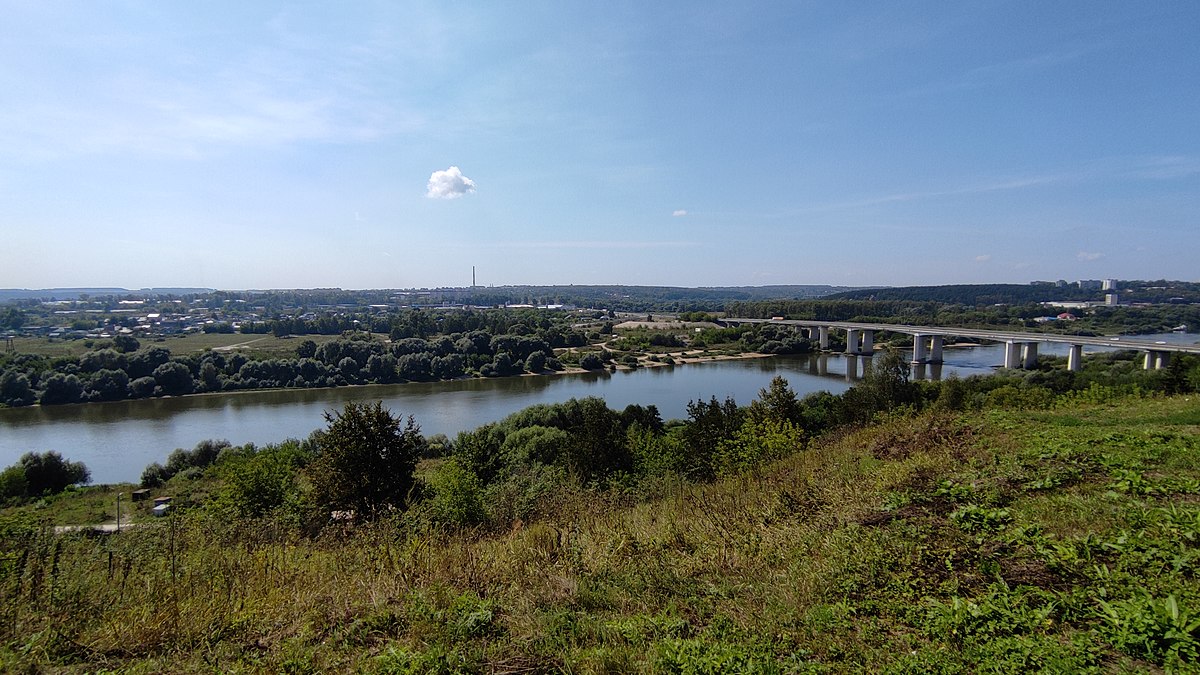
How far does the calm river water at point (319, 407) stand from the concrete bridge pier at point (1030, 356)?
8.88 feet

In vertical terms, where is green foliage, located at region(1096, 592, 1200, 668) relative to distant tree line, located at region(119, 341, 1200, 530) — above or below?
above

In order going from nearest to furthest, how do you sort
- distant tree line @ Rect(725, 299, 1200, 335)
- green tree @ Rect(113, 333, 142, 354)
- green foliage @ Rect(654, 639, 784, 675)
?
green foliage @ Rect(654, 639, 784, 675)
green tree @ Rect(113, 333, 142, 354)
distant tree line @ Rect(725, 299, 1200, 335)

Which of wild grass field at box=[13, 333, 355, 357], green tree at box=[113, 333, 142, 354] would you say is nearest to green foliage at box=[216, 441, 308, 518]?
wild grass field at box=[13, 333, 355, 357]

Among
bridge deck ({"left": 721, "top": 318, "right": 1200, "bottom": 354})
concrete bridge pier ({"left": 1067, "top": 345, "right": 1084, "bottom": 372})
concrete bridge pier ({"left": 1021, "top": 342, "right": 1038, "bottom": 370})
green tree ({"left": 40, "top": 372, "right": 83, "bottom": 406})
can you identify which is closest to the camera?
bridge deck ({"left": 721, "top": 318, "right": 1200, "bottom": 354})

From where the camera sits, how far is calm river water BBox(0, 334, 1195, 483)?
25344 millimetres

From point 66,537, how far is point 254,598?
2133 millimetres

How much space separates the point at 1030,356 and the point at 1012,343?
1.71 metres

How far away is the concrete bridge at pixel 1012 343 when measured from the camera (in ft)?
108

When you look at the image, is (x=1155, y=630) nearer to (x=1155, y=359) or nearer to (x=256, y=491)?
(x=256, y=491)

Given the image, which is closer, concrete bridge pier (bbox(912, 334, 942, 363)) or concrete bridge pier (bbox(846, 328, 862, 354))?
concrete bridge pier (bbox(912, 334, 942, 363))

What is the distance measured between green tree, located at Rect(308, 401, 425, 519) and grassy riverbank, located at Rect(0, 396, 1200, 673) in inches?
195

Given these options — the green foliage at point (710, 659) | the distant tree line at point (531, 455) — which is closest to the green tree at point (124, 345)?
the distant tree line at point (531, 455)

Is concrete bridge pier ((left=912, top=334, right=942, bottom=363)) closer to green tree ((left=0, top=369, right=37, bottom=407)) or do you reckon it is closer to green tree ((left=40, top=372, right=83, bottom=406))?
green tree ((left=40, top=372, right=83, bottom=406))

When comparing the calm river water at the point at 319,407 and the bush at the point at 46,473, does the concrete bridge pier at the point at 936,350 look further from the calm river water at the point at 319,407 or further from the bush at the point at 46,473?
the bush at the point at 46,473
